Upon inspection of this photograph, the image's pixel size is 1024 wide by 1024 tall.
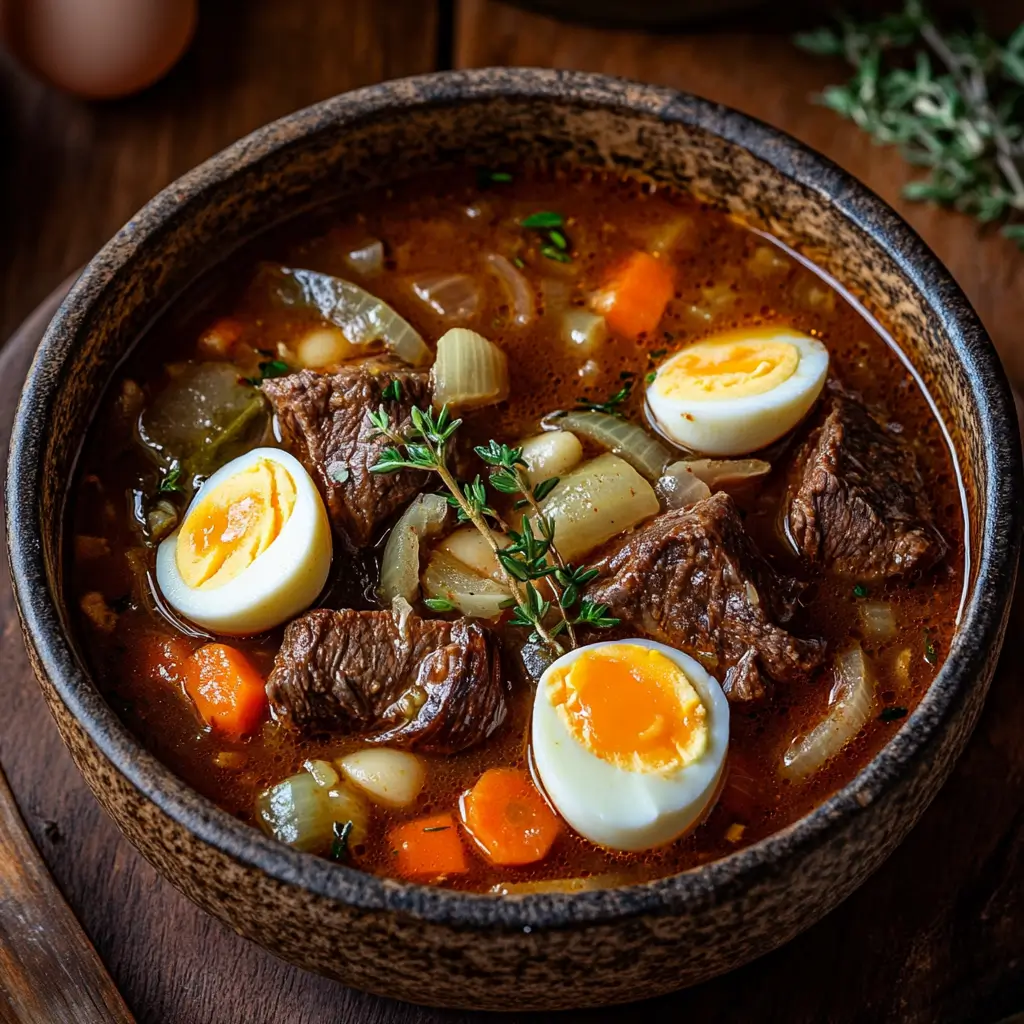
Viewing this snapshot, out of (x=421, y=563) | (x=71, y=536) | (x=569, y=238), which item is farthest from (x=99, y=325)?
(x=569, y=238)

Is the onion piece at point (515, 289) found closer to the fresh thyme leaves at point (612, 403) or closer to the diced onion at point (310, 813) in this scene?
the fresh thyme leaves at point (612, 403)

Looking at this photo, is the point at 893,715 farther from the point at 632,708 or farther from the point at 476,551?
the point at 476,551

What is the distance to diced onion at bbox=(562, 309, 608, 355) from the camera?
8.82 feet

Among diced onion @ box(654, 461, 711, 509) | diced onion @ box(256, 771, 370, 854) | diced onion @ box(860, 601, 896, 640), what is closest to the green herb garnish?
diced onion @ box(860, 601, 896, 640)

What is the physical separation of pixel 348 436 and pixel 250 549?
280mm

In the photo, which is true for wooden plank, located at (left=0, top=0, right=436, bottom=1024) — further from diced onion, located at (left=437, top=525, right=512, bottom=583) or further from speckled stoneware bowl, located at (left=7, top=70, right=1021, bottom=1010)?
diced onion, located at (left=437, top=525, right=512, bottom=583)

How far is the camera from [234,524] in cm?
238

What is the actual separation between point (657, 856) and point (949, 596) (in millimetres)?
715

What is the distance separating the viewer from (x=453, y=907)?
1.83 meters

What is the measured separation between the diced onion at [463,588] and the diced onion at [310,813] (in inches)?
14.5

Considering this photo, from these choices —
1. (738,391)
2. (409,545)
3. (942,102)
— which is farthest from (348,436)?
(942,102)

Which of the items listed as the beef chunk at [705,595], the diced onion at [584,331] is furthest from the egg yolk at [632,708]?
the diced onion at [584,331]

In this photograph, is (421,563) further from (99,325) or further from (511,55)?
(511,55)

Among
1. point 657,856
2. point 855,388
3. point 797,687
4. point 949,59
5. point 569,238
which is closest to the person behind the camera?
point 657,856
